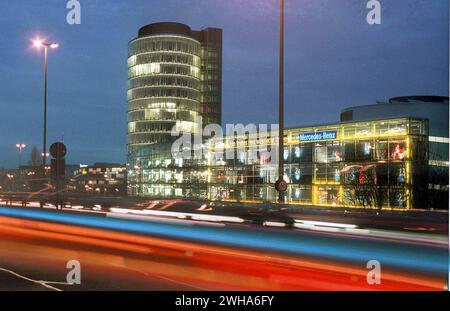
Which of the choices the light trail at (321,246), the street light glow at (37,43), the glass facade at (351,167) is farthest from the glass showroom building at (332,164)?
the street light glow at (37,43)

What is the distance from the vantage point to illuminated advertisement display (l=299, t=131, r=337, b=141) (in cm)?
6181

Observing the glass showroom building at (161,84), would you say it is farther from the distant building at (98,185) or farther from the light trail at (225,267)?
the light trail at (225,267)

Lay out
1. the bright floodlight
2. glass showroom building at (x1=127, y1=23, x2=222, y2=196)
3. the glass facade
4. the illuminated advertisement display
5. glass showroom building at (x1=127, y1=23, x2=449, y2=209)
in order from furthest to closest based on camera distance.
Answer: glass showroom building at (x1=127, y1=23, x2=222, y2=196) < the illuminated advertisement display < glass showroom building at (x1=127, y1=23, x2=449, y2=209) < the glass facade < the bright floodlight

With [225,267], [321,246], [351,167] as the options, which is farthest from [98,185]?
[225,267]

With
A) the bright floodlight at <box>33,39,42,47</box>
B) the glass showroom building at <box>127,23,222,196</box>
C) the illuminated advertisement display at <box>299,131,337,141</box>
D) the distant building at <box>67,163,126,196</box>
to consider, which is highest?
the glass showroom building at <box>127,23,222,196</box>

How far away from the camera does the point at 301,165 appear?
2549 inches

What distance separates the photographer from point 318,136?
63156 mm

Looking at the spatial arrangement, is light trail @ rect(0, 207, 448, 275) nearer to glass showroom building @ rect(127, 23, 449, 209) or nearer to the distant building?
glass showroom building @ rect(127, 23, 449, 209)

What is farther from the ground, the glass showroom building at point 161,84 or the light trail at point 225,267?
the glass showroom building at point 161,84

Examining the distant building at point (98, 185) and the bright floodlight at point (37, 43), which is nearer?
the bright floodlight at point (37, 43)

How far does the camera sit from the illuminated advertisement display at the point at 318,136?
6181 cm

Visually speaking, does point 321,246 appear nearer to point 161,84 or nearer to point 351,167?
point 351,167

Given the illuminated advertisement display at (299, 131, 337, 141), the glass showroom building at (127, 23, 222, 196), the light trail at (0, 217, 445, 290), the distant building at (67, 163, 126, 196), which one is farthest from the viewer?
the glass showroom building at (127, 23, 222, 196)

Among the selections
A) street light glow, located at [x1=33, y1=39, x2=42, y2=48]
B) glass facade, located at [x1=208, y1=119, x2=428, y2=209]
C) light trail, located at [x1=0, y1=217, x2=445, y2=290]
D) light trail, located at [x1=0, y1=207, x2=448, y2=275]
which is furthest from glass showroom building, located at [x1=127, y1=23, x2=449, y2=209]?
light trail, located at [x1=0, y1=217, x2=445, y2=290]
